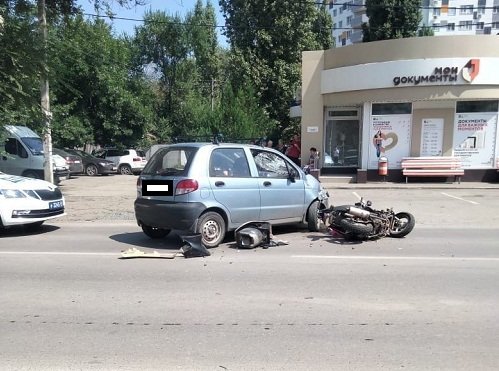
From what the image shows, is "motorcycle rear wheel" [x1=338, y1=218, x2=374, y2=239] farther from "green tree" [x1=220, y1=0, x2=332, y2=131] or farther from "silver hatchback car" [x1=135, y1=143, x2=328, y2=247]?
"green tree" [x1=220, y1=0, x2=332, y2=131]

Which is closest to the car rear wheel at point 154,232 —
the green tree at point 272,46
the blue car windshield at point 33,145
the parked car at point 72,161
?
the blue car windshield at point 33,145

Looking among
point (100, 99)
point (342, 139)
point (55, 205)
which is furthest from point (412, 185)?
point (100, 99)

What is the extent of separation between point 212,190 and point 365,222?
266 centimetres

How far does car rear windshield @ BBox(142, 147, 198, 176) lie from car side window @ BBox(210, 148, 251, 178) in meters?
0.39

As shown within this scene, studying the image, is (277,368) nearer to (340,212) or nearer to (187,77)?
(340,212)

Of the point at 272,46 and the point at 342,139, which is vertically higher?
the point at 272,46

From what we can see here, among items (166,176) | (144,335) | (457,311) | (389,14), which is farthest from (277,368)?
(389,14)

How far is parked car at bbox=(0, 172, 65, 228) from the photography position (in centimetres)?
923

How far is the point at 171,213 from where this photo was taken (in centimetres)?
791

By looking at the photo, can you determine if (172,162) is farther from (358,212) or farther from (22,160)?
(22,160)

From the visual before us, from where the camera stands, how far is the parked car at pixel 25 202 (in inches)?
364

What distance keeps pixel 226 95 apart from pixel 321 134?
544 inches

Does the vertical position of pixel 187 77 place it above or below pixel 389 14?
below

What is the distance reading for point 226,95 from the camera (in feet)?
110
